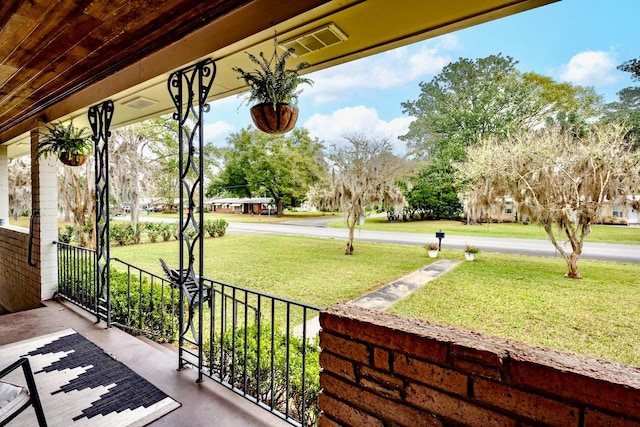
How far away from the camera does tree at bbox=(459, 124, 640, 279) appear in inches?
164

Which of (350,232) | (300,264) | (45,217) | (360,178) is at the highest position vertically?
(360,178)

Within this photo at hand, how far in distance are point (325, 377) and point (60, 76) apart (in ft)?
8.87

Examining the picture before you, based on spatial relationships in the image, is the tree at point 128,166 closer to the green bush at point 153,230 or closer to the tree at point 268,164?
the tree at point 268,164

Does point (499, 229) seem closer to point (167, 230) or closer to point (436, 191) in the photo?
point (436, 191)

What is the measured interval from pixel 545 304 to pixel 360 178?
16.9 feet

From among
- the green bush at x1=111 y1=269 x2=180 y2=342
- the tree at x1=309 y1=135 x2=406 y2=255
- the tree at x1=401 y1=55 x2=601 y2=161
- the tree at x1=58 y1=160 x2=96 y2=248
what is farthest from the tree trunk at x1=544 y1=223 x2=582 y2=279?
the tree at x1=58 y1=160 x2=96 y2=248

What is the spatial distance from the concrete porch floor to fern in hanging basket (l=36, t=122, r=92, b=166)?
142 centimetres

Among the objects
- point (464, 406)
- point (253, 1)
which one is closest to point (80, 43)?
point (253, 1)

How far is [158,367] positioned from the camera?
1.96 metres

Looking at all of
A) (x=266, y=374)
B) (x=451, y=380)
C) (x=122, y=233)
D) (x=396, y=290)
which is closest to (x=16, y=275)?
(x=266, y=374)

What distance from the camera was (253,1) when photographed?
1.29 meters

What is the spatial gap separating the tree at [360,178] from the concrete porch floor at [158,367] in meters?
6.38

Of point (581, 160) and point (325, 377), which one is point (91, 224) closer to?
point (325, 377)

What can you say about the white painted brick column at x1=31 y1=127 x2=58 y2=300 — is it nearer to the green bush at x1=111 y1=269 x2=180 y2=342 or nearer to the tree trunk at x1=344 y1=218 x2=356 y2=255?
the green bush at x1=111 y1=269 x2=180 y2=342
